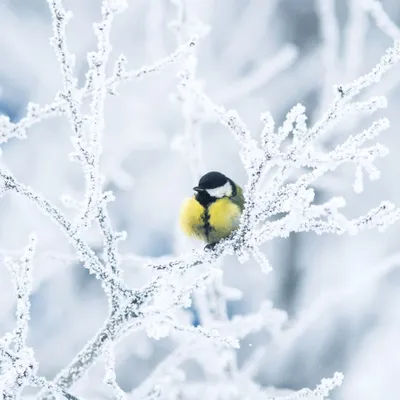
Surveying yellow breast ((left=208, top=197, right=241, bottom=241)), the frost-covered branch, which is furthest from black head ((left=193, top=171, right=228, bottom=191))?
the frost-covered branch

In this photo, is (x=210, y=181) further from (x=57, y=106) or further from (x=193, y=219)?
(x=57, y=106)

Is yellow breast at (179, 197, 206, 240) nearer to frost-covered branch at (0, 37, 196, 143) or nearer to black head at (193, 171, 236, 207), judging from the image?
black head at (193, 171, 236, 207)

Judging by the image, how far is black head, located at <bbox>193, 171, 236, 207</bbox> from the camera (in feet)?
11.3

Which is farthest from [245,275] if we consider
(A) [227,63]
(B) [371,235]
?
(A) [227,63]

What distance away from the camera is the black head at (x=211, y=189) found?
11.3ft

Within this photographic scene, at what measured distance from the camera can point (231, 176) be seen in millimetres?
7027

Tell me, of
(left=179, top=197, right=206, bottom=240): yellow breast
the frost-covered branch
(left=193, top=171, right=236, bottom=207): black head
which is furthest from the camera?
(left=193, top=171, right=236, bottom=207): black head

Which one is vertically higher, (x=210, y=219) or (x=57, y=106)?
(x=210, y=219)

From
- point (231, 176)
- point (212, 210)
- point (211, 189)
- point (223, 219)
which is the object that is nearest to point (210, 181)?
point (211, 189)

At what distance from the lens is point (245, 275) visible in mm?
7379

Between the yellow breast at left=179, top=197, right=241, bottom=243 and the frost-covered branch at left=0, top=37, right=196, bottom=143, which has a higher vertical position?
the yellow breast at left=179, top=197, right=241, bottom=243

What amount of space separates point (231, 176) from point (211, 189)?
11.7 ft

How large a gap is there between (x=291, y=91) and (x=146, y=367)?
144 inches

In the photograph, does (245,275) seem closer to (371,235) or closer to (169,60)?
(371,235)
